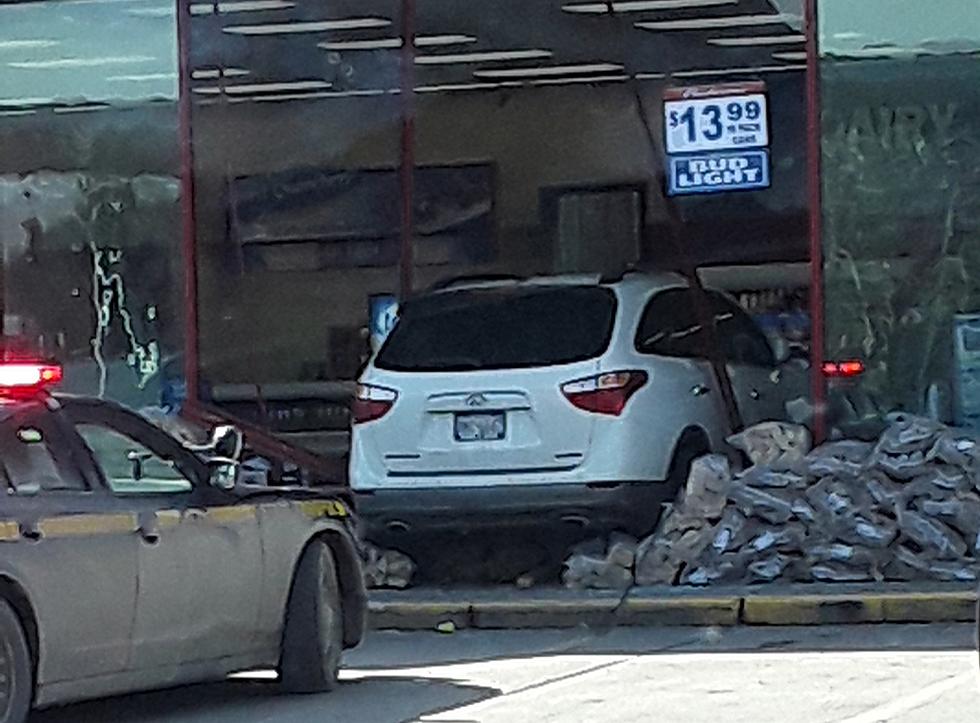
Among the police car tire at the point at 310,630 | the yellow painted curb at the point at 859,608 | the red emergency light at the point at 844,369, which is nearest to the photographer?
the police car tire at the point at 310,630

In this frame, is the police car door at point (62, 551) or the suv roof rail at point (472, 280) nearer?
the police car door at point (62, 551)

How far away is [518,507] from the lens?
16.0 metres

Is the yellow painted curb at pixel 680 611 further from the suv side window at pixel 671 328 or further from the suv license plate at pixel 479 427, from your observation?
the suv side window at pixel 671 328

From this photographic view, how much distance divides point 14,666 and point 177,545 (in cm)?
113

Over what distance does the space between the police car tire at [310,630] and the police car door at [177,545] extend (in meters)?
0.34

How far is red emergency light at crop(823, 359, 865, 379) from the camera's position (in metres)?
17.8

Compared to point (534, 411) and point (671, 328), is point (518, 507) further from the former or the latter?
point (671, 328)

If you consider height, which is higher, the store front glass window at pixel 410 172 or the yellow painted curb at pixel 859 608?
the store front glass window at pixel 410 172

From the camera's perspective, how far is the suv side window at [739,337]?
17469mm

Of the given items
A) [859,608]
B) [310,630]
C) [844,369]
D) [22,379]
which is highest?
[22,379]

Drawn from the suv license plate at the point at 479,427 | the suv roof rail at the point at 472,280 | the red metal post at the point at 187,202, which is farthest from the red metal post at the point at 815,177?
the red metal post at the point at 187,202

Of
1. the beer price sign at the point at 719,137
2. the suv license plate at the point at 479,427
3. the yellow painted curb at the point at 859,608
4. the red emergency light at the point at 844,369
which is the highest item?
the beer price sign at the point at 719,137

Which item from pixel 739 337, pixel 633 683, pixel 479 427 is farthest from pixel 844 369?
pixel 633 683

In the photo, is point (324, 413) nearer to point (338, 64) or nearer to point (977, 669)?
point (338, 64)
